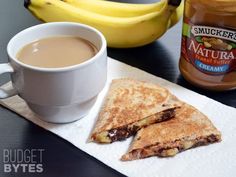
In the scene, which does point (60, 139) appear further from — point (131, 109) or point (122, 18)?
point (122, 18)

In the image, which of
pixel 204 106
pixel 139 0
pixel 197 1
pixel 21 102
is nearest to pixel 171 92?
pixel 204 106

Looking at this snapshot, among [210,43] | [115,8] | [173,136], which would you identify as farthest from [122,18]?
[173,136]

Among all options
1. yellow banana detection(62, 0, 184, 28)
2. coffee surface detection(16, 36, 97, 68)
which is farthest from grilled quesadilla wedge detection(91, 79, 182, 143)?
yellow banana detection(62, 0, 184, 28)

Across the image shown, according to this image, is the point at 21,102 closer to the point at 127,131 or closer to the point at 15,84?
the point at 15,84

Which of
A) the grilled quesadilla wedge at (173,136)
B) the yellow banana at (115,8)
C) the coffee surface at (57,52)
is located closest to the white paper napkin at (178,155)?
the grilled quesadilla wedge at (173,136)

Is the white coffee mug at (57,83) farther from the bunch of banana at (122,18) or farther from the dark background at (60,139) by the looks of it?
the bunch of banana at (122,18)
